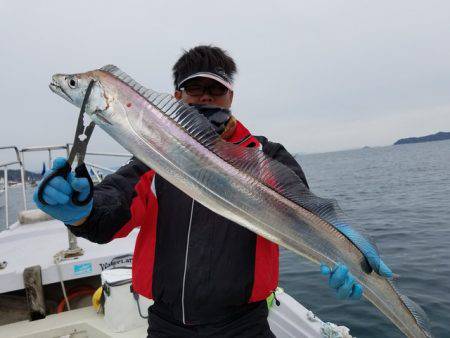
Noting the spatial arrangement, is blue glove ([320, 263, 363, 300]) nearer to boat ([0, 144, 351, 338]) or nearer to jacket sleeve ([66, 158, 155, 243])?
boat ([0, 144, 351, 338])

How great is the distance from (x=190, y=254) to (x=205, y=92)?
1.32 meters

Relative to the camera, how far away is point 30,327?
4.75 metres

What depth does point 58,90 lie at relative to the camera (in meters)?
2.17

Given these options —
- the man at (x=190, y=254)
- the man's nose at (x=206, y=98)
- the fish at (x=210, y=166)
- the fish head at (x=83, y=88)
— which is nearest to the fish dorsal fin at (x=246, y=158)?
the fish at (x=210, y=166)

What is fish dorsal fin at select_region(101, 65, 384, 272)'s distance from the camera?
2217 mm

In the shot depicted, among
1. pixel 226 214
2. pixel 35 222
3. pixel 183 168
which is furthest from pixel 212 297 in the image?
pixel 35 222

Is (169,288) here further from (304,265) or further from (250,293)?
(304,265)

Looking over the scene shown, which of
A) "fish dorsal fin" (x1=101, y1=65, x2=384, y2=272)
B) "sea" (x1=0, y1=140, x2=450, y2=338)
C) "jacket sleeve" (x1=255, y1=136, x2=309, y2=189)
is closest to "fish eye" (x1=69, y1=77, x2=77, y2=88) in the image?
"fish dorsal fin" (x1=101, y1=65, x2=384, y2=272)

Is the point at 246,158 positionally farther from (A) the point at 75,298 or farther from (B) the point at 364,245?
(A) the point at 75,298

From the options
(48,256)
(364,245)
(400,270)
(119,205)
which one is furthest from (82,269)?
(400,270)

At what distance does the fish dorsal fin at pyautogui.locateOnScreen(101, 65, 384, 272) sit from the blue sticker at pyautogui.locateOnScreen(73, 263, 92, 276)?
386 centimetres

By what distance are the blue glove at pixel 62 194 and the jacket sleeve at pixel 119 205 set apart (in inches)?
7.0

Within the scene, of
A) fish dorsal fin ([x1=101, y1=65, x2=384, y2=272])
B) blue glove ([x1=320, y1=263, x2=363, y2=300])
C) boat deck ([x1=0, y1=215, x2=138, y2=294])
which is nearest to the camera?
fish dorsal fin ([x1=101, y1=65, x2=384, y2=272])

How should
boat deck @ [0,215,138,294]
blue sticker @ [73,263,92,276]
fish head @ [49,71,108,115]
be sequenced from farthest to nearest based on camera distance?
blue sticker @ [73,263,92,276]
boat deck @ [0,215,138,294]
fish head @ [49,71,108,115]
